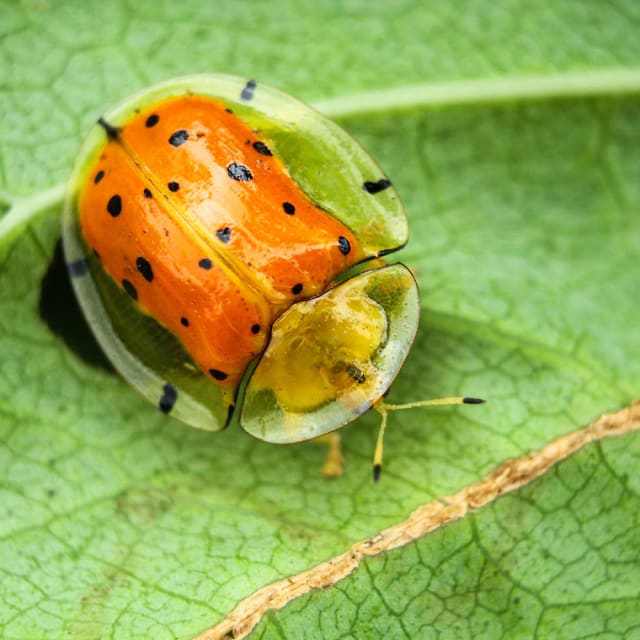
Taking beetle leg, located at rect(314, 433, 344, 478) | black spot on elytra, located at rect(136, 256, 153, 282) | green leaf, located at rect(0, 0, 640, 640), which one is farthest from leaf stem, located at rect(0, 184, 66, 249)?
beetle leg, located at rect(314, 433, 344, 478)

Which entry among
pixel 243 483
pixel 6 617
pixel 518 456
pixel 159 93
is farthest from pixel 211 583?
pixel 159 93

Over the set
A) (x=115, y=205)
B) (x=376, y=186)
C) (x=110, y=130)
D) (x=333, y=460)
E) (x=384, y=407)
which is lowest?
(x=333, y=460)

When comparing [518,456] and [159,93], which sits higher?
[159,93]

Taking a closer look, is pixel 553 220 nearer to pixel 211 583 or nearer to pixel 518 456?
pixel 518 456

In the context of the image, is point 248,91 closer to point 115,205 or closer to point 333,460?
point 115,205

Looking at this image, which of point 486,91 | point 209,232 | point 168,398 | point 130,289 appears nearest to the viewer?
point 209,232

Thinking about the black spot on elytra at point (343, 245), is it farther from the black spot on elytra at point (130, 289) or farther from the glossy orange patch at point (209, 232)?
the black spot on elytra at point (130, 289)

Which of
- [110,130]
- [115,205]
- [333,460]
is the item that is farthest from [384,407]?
[110,130]
